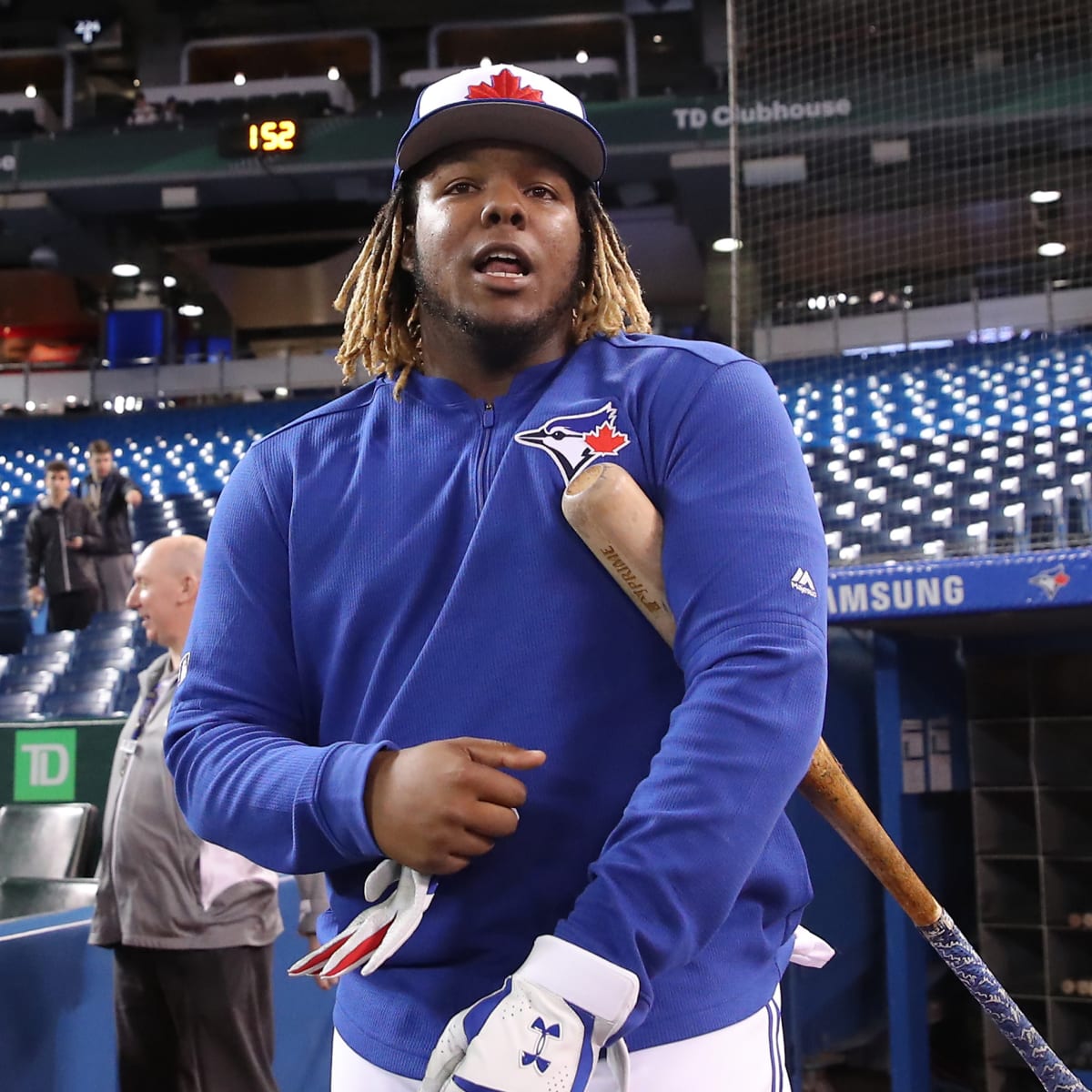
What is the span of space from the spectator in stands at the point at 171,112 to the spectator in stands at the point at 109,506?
33.2ft

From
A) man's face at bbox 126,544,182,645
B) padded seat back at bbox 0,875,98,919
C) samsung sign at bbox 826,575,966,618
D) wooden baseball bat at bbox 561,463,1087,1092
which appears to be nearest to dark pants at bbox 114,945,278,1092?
padded seat back at bbox 0,875,98,919

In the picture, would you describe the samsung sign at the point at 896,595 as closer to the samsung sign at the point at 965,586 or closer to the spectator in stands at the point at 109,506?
the samsung sign at the point at 965,586

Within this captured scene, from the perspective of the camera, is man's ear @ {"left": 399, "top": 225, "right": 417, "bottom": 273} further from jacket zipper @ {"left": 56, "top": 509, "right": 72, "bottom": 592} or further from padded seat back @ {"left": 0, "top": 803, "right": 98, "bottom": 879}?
jacket zipper @ {"left": 56, "top": 509, "right": 72, "bottom": 592}

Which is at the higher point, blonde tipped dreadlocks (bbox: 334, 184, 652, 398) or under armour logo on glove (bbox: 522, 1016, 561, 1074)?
blonde tipped dreadlocks (bbox: 334, 184, 652, 398)

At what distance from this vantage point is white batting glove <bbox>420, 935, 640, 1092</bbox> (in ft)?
2.99

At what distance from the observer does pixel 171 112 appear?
707 inches

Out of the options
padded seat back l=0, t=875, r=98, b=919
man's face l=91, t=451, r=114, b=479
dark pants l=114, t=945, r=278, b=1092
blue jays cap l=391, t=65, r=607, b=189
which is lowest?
dark pants l=114, t=945, r=278, b=1092

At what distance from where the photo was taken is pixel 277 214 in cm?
2019

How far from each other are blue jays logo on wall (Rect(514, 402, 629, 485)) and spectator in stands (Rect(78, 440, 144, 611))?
7.45m

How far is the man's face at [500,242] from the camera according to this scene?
48.9 inches

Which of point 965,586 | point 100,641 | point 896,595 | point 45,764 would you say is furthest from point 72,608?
point 965,586

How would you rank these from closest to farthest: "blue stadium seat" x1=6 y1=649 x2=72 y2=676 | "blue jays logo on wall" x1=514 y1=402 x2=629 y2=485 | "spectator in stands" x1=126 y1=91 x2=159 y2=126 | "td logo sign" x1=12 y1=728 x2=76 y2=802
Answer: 1. "blue jays logo on wall" x1=514 y1=402 x2=629 y2=485
2. "td logo sign" x1=12 y1=728 x2=76 y2=802
3. "blue stadium seat" x1=6 y1=649 x2=72 y2=676
4. "spectator in stands" x1=126 y1=91 x2=159 y2=126

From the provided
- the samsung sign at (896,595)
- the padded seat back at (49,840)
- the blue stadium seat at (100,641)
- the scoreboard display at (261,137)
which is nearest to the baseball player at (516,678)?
the samsung sign at (896,595)

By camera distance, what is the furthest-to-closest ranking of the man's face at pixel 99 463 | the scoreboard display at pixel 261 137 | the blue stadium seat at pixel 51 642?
the scoreboard display at pixel 261 137
the blue stadium seat at pixel 51 642
the man's face at pixel 99 463
